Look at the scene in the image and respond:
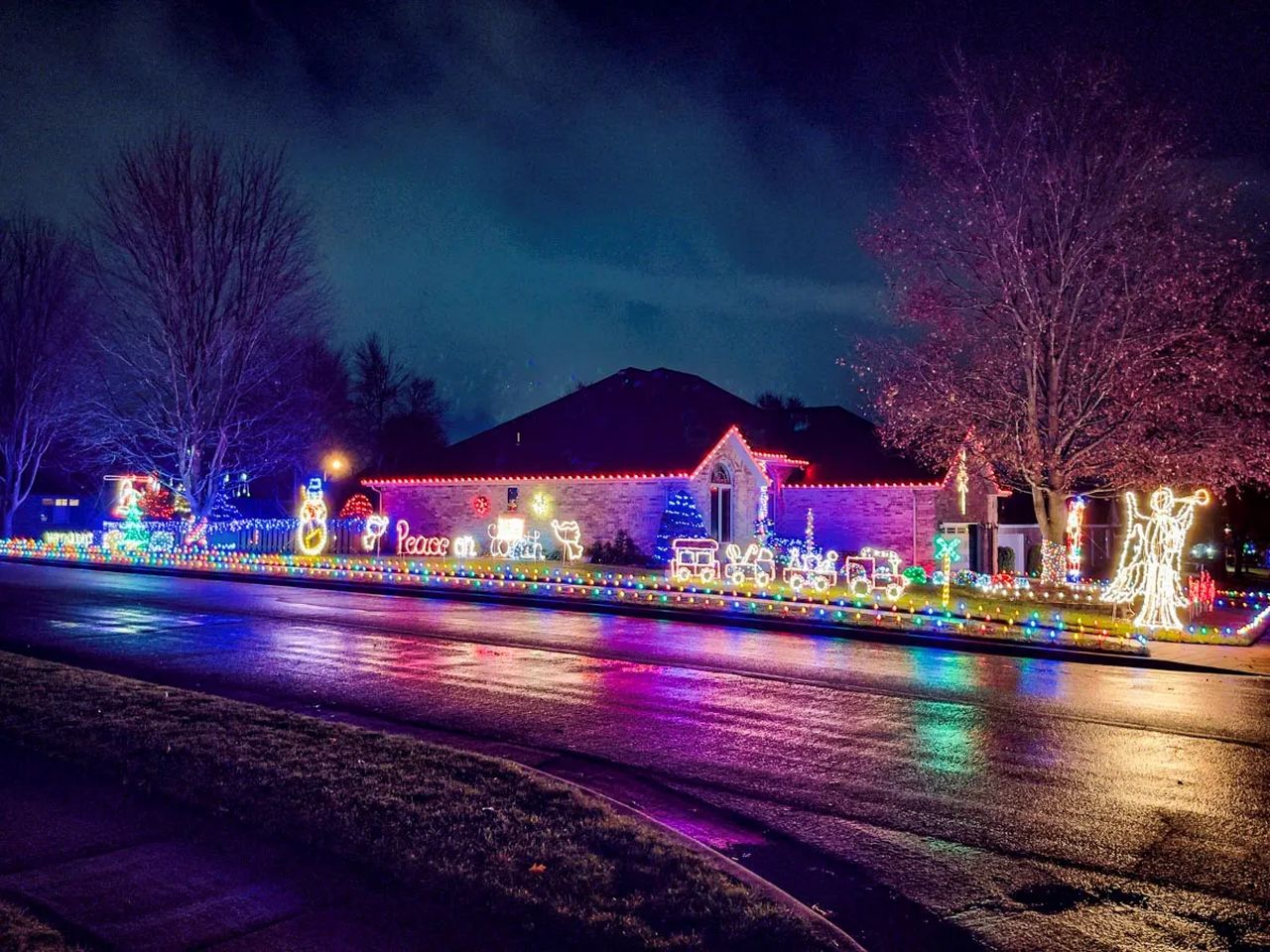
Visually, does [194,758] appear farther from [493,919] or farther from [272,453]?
[272,453]

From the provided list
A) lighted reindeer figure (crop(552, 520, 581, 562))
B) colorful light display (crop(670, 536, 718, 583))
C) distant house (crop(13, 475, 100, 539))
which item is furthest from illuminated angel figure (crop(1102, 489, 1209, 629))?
distant house (crop(13, 475, 100, 539))

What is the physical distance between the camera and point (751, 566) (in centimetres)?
2709

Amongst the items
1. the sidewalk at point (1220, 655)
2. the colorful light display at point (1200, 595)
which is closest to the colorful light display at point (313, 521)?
the colorful light display at point (1200, 595)

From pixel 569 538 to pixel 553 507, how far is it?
156cm

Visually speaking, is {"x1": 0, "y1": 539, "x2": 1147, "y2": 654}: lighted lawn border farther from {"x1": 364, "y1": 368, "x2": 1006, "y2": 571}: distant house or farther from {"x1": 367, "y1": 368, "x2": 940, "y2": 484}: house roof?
{"x1": 367, "y1": 368, "x2": 940, "y2": 484}: house roof

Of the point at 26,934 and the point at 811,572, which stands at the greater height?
the point at 811,572

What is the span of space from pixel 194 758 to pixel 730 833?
4.00 meters

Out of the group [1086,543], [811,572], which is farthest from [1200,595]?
[1086,543]

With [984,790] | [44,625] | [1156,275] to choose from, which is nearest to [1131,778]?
[984,790]

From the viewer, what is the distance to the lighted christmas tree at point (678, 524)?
3045 centimetres

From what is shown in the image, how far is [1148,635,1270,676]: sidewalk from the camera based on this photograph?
47.0 ft

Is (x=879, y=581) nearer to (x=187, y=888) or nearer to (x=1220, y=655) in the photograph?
(x=1220, y=655)

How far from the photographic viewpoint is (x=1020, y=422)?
25016 millimetres

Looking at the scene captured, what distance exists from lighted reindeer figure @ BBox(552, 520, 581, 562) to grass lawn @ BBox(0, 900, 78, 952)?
27.7m
